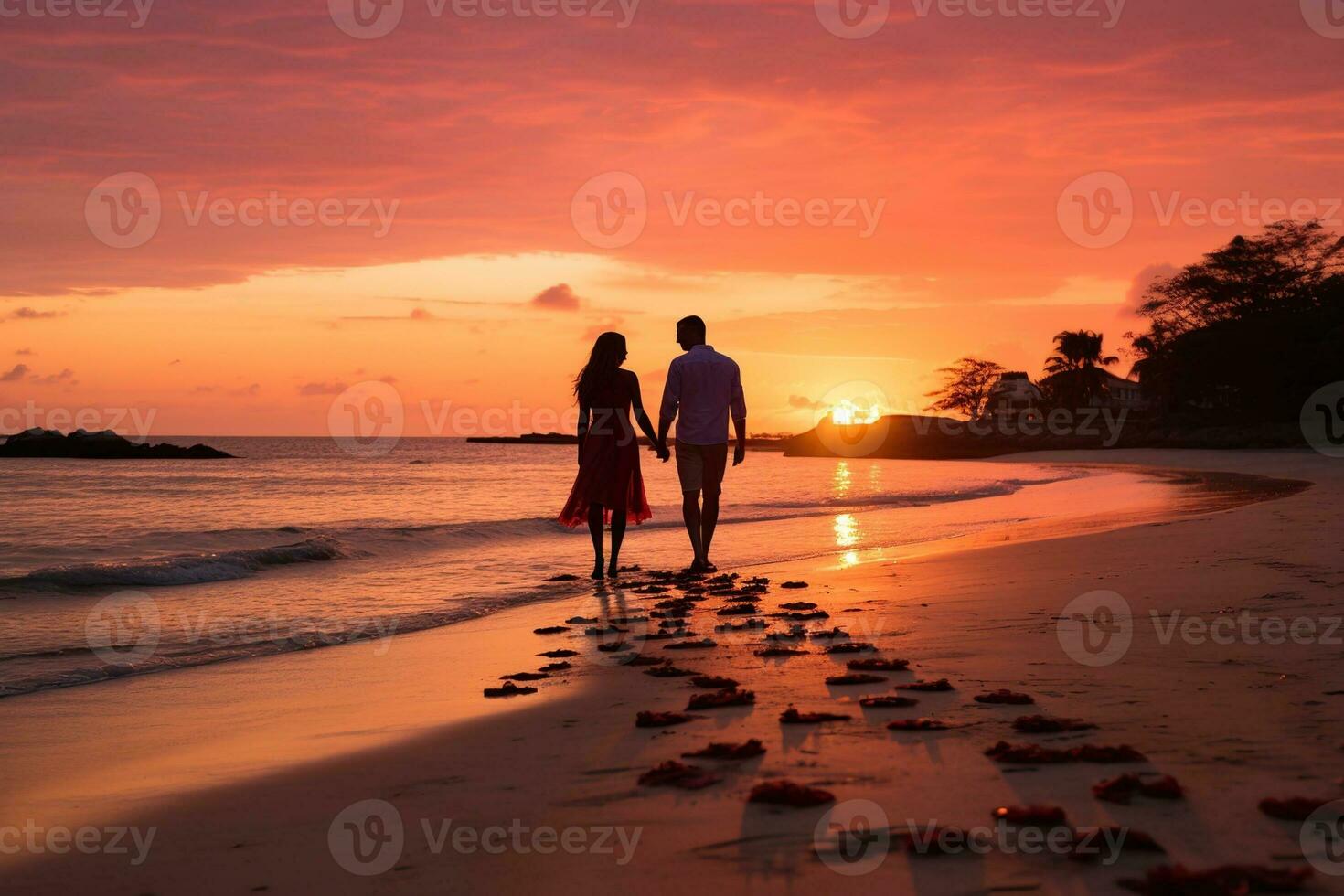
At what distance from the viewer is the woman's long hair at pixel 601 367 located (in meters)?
10.1

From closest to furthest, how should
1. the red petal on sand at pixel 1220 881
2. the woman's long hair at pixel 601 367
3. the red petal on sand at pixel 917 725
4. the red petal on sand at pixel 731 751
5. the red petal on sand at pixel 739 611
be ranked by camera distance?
the red petal on sand at pixel 1220 881 < the red petal on sand at pixel 731 751 < the red petal on sand at pixel 917 725 < the red petal on sand at pixel 739 611 < the woman's long hair at pixel 601 367

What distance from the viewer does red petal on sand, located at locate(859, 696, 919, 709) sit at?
414 centimetres

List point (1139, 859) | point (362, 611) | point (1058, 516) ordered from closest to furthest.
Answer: point (1139, 859)
point (362, 611)
point (1058, 516)

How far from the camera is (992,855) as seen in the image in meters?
2.51

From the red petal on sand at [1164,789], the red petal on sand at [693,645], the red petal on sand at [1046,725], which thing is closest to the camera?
the red petal on sand at [1164,789]

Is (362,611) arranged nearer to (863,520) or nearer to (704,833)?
(704,833)

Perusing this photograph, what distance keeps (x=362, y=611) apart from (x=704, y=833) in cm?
678

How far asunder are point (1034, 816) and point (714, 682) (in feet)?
7.48

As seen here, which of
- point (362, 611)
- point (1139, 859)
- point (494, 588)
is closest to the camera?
point (1139, 859)

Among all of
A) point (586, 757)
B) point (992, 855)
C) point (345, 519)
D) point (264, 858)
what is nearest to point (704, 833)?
point (992, 855)

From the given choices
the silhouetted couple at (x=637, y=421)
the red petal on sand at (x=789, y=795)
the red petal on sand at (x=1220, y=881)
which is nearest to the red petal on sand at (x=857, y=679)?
the red petal on sand at (x=789, y=795)
